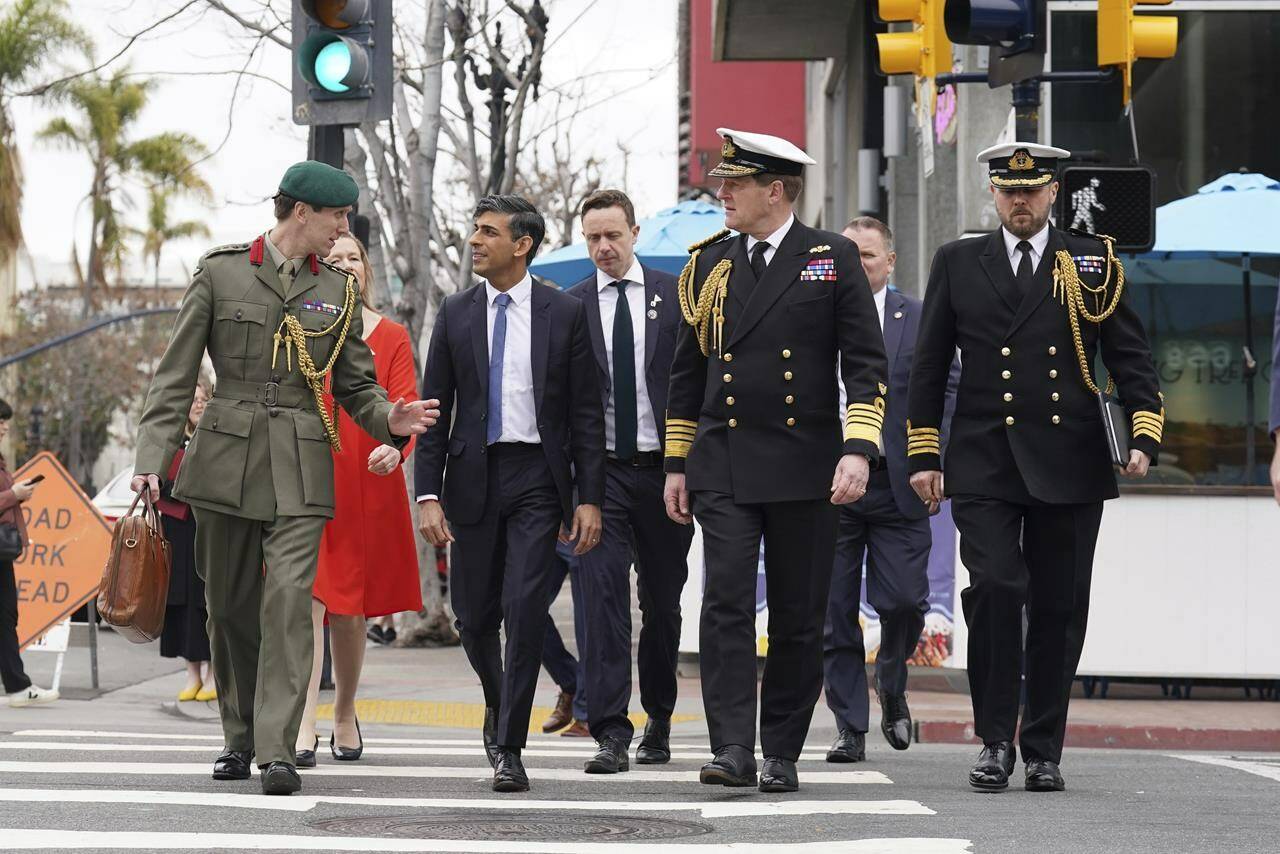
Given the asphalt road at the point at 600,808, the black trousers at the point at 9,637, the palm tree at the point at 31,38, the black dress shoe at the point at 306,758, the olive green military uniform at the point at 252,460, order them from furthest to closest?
1. the palm tree at the point at 31,38
2. the black trousers at the point at 9,637
3. the black dress shoe at the point at 306,758
4. the olive green military uniform at the point at 252,460
5. the asphalt road at the point at 600,808

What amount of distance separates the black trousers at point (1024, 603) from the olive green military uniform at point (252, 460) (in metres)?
2.11

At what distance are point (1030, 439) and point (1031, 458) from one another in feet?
0.22

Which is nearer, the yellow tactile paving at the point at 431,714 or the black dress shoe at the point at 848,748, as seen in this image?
the black dress shoe at the point at 848,748

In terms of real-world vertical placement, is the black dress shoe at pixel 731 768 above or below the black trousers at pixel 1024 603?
below

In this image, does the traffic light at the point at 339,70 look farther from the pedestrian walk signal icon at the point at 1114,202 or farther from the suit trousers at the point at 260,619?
the pedestrian walk signal icon at the point at 1114,202

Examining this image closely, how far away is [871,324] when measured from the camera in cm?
727

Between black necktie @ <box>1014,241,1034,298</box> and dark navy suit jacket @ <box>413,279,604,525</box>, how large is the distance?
1580 millimetres

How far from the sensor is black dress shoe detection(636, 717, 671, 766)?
8.40m

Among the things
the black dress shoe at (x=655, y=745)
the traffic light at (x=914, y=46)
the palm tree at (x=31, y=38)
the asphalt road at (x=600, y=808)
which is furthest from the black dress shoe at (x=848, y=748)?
the palm tree at (x=31, y=38)

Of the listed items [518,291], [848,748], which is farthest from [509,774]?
[848,748]

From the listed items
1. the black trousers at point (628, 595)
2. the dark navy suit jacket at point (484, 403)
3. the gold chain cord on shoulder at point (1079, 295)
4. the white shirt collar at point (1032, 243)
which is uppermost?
the white shirt collar at point (1032, 243)

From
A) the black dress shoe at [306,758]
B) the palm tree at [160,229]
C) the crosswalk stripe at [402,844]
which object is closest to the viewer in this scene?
the crosswalk stripe at [402,844]

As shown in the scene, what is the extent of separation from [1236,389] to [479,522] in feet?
23.3

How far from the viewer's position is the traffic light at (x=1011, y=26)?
33.3 ft
